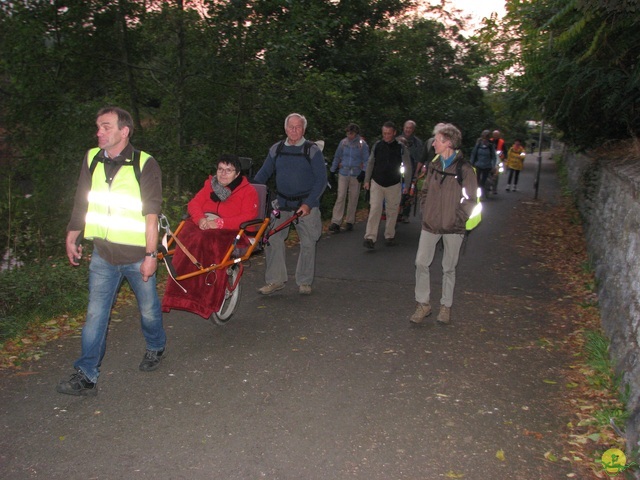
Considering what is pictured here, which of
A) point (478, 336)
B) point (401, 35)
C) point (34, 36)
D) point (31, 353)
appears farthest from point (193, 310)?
point (401, 35)

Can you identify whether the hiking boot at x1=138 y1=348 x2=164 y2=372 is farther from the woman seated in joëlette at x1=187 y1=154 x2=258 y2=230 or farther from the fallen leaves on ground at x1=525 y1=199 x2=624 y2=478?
the fallen leaves on ground at x1=525 y1=199 x2=624 y2=478

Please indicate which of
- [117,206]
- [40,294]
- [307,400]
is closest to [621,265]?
[307,400]

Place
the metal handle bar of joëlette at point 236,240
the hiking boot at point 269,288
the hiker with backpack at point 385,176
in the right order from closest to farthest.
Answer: the metal handle bar of joëlette at point 236,240
the hiking boot at point 269,288
the hiker with backpack at point 385,176

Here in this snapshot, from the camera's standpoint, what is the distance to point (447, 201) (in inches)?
251

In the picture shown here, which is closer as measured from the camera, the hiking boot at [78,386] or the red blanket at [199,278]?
the hiking boot at [78,386]

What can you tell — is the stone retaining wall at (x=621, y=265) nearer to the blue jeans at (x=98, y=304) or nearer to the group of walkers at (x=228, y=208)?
the group of walkers at (x=228, y=208)

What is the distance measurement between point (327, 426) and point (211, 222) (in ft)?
8.19

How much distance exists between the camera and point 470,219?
6391 millimetres

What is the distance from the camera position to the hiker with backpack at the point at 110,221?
4609 mm

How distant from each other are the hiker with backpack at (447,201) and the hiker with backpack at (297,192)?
148 centimetres

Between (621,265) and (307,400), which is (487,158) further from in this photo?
(307,400)

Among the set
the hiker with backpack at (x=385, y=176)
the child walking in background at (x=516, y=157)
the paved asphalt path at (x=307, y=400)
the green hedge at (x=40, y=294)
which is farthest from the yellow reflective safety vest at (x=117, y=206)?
the child walking in background at (x=516, y=157)

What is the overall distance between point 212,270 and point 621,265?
405cm

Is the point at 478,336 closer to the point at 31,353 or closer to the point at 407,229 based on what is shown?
the point at 31,353
